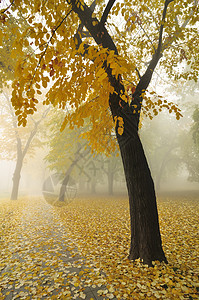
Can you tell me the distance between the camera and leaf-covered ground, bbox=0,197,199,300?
3131mm

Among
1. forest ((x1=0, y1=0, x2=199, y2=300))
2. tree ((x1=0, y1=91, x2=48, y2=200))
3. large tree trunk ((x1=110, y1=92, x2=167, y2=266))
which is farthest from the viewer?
tree ((x1=0, y1=91, x2=48, y2=200))

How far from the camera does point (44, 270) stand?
3.94 meters

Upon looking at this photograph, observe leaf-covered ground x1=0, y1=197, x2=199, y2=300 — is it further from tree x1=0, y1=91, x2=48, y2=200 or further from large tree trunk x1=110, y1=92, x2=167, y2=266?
tree x1=0, y1=91, x2=48, y2=200

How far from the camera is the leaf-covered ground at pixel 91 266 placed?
3.13m

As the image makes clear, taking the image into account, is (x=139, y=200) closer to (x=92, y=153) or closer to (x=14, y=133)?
(x=92, y=153)

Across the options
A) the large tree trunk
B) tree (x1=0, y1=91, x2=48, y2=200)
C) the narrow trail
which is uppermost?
tree (x1=0, y1=91, x2=48, y2=200)

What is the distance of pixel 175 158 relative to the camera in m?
26.1

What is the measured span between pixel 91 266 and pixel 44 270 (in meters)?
1.01

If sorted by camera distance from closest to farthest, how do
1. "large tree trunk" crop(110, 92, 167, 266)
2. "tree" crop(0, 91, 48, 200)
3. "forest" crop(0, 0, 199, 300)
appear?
1. "forest" crop(0, 0, 199, 300)
2. "large tree trunk" crop(110, 92, 167, 266)
3. "tree" crop(0, 91, 48, 200)

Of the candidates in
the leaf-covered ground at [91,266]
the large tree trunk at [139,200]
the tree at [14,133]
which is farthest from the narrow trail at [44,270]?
the tree at [14,133]

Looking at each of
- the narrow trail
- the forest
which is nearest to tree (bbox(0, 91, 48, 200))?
the forest

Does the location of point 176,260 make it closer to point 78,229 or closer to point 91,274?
point 91,274

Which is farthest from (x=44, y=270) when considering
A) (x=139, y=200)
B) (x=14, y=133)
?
(x=14, y=133)

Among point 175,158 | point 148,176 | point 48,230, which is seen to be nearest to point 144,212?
point 148,176
